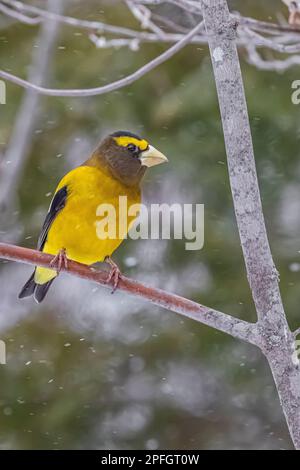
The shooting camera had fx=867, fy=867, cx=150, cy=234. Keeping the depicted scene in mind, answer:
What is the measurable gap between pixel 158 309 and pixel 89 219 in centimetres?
192

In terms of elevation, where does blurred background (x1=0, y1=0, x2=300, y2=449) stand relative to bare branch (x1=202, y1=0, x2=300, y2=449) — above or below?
above

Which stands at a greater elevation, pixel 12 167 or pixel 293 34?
pixel 293 34

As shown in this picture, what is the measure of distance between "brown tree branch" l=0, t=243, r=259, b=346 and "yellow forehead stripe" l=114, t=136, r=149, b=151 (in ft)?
3.14

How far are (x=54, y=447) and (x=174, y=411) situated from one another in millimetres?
729

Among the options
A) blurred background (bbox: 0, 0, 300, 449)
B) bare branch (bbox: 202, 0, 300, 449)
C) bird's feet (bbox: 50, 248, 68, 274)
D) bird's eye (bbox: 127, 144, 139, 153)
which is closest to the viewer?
bare branch (bbox: 202, 0, 300, 449)

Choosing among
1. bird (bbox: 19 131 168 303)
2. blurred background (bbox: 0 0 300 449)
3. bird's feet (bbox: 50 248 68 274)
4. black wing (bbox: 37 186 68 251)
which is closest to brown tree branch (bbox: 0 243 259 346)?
bird's feet (bbox: 50 248 68 274)

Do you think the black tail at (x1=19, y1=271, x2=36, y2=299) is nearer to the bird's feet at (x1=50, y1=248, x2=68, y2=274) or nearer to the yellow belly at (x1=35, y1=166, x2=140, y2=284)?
the yellow belly at (x1=35, y1=166, x2=140, y2=284)

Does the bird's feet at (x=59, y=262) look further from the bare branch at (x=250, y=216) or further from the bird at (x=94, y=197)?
the bare branch at (x=250, y=216)

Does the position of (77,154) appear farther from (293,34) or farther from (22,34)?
(293,34)

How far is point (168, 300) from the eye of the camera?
2.28 m

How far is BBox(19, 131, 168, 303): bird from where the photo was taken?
3139 mm

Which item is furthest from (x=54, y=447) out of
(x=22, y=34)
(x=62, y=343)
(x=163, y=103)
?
(x=22, y=34)

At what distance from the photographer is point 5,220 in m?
4.98
